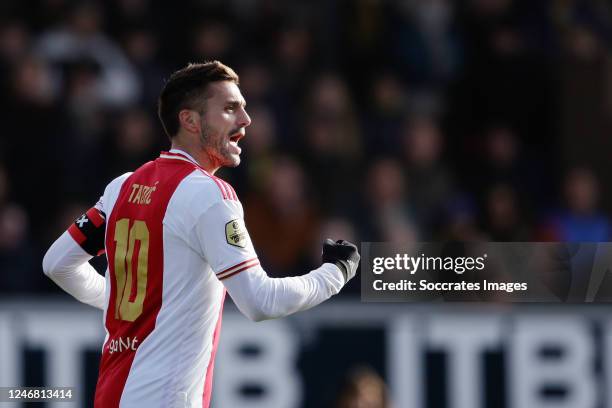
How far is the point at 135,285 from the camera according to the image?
438 cm

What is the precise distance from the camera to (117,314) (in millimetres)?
4430

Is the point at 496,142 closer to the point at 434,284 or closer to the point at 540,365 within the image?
the point at 540,365

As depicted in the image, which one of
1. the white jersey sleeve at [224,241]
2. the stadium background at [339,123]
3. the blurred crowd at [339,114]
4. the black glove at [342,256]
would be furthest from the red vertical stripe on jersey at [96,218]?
the blurred crowd at [339,114]

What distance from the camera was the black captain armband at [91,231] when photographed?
4711 mm

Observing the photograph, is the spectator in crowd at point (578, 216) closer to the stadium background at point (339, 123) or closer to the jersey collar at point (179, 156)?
the stadium background at point (339, 123)

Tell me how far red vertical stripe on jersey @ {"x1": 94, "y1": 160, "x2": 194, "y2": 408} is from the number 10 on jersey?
1cm

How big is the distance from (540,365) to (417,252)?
2.70 meters

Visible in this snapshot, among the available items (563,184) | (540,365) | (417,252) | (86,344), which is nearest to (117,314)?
(417,252)

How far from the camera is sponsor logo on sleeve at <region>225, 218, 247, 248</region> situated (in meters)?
4.14

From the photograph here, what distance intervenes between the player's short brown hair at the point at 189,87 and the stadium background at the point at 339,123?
10.7 ft

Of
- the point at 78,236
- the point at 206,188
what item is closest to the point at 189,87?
the point at 206,188

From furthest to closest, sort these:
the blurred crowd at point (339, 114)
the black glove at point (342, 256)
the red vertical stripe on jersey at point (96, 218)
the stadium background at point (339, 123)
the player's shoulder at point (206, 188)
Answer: the blurred crowd at point (339, 114) → the stadium background at point (339, 123) → the red vertical stripe on jersey at point (96, 218) → the black glove at point (342, 256) → the player's shoulder at point (206, 188)

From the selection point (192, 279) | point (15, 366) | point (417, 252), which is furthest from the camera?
point (15, 366)

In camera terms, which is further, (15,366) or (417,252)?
(15,366)
